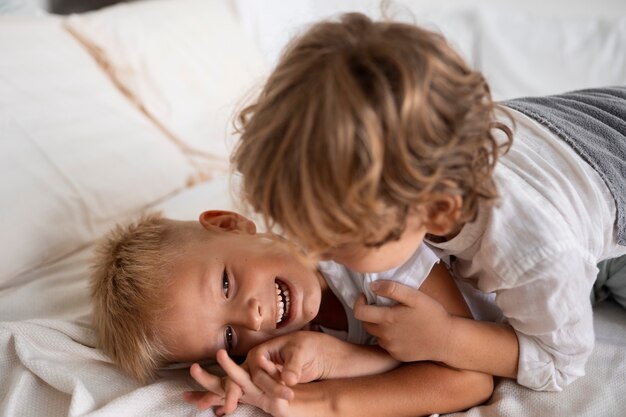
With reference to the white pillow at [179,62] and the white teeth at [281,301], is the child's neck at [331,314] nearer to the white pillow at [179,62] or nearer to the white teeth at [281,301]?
the white teeth at [281,301]

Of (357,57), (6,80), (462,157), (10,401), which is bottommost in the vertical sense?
(10,401)

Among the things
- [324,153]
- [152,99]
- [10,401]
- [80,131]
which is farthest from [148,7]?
[324,153]

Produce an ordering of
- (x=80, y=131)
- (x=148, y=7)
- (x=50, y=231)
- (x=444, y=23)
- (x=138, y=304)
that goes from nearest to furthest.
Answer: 1. (x=138, y=304)
2. (x=50, y=231)
3. (x=80, y=131)
4. (x=148, y=7)
5. (x=444, y=23)

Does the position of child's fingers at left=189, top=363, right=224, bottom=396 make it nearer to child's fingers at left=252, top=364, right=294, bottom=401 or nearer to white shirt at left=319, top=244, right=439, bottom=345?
child's fingers at left=252, top=364, right=294, bottom=401

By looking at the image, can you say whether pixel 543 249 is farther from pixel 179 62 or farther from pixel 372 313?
pixel 179 62

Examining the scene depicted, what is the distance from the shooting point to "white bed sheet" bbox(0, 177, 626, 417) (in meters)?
0.95

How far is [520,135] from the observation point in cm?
108

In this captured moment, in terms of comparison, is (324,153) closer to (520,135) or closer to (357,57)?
(357,57)

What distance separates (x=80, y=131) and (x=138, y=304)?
56cm

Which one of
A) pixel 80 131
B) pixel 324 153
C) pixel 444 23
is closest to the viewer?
pixel 324 153

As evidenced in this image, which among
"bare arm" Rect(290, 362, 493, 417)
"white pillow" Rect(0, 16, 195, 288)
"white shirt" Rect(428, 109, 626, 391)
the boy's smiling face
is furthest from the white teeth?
"white pillow" Rect(0, 16, 195, 288)

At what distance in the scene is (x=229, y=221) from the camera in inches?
47.8

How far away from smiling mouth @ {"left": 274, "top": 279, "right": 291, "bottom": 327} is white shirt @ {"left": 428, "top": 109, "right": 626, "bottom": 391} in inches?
10.1

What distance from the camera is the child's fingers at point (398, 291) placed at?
0.98 m
